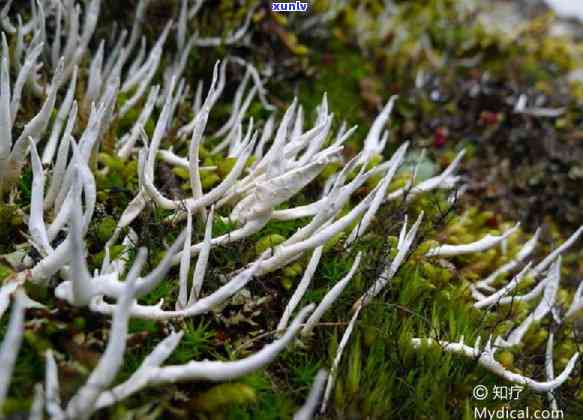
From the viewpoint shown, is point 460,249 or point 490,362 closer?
point 490,362

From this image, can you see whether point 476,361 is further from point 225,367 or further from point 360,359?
point 225,367

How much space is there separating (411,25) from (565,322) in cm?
355

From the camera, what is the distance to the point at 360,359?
7.22 ft

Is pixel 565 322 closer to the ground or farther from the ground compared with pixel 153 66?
closer to the ground

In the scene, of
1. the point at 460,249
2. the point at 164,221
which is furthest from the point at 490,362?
the point at 164,221

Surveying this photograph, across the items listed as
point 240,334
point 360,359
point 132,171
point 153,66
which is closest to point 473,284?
point 360,359

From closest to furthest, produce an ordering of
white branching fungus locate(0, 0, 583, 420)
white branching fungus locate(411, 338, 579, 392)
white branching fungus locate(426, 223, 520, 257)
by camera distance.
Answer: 1. white branching fungus locate(0, 0, 583, 420)
2. white branching fungus locate(411, 338, 579, 392)
3. white branching fungus locate(426, 223, 520, 257)

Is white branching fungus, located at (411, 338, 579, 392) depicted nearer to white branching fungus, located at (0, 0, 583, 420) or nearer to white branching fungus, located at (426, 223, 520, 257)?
white branching fungus, located at (0, 0, 583, 420)

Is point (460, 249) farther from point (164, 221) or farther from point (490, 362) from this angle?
point (164, 221)

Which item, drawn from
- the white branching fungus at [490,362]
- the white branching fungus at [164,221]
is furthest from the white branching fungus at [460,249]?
the white branching fungus at [490,362]

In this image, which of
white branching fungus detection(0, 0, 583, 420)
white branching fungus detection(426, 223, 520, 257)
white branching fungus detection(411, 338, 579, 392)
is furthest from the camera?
white branching fungus detection(426, 223, 520, 257)

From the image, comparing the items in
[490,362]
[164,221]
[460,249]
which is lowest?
[490,362]

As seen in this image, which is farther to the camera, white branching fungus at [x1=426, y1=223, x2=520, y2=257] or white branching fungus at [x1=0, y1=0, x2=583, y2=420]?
white branching fungus at [x1=426, y1=223, x2=520, y2=257]

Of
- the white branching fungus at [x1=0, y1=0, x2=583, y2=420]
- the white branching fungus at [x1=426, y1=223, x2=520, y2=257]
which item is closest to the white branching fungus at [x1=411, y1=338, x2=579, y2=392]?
the white branching fungus at [x1=0, y1=0, x2=583, y2=420]
